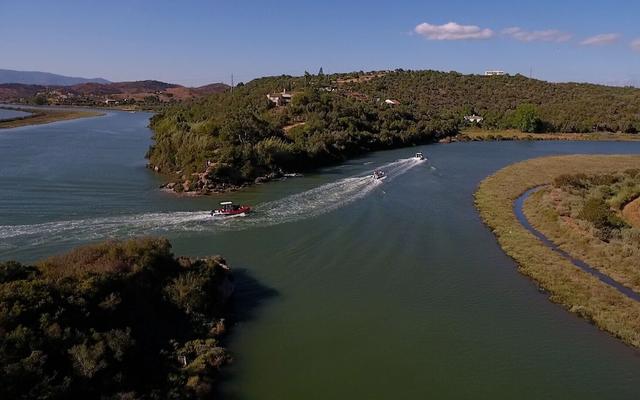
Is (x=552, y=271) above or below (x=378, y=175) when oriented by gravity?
below

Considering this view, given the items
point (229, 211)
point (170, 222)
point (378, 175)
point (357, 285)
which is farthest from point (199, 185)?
point (357, 285)

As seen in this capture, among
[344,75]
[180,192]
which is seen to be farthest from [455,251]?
[344,75]

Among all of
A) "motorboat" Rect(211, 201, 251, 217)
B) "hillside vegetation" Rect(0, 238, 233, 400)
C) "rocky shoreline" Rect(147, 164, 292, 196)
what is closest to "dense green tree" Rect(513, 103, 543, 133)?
"rocky shoreline" Rect(147, 164, 292, 196)

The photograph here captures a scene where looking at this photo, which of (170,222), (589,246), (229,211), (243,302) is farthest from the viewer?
(229,211)

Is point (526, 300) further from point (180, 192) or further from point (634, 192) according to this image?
point (180, 192)

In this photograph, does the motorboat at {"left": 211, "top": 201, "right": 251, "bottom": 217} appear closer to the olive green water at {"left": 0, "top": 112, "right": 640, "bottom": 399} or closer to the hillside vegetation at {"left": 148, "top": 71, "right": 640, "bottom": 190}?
the olive green water at {"left": 0, "top": 112, "right": 640, "bottom": 399}

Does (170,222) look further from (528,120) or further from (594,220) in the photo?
(528,120)

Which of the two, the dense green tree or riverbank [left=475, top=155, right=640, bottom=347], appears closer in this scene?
riverbank [left=475, top=155, right=640, bottom=347]
